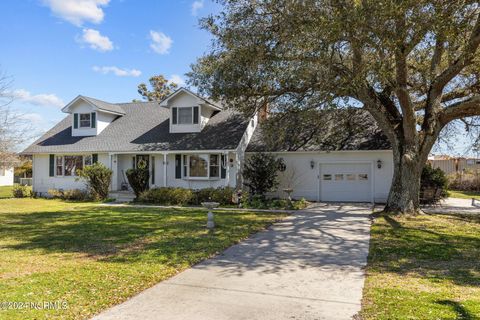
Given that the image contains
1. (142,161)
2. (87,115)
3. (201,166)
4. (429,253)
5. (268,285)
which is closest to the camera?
(268,285)

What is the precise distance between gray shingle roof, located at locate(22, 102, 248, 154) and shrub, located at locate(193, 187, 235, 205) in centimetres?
225

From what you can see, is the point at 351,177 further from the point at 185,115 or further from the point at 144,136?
the point at 144,136

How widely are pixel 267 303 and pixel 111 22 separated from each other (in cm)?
1337

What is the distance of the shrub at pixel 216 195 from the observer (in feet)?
60.7

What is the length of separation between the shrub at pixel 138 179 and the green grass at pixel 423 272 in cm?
1290

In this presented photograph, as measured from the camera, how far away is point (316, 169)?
66.4 feet

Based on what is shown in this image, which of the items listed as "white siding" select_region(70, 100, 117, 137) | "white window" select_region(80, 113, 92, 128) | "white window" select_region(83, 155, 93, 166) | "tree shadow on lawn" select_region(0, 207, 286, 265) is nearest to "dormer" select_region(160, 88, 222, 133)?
A: "white siding" select_region(70, 100, 117, 137)

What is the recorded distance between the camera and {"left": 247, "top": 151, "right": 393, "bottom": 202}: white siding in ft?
62.2

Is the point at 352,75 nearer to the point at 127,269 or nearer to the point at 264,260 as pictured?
the point at 264,260

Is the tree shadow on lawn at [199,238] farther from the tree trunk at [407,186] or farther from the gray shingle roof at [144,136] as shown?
the gray shingle roof at [144,136]

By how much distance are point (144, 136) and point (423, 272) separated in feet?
61.5

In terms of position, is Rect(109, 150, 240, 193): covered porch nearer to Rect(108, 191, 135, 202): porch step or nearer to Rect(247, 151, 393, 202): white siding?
Rect(108, 191, 135, 202): porch step

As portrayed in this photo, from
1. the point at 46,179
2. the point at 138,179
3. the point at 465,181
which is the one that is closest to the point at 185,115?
the point at 138,179

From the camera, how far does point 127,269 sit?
6.88 meters
